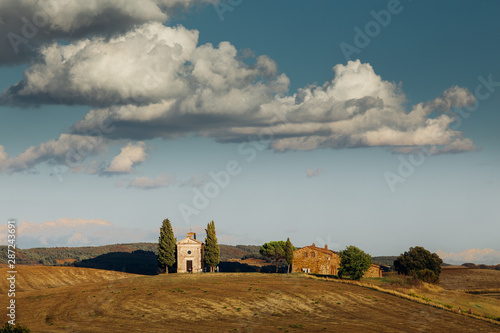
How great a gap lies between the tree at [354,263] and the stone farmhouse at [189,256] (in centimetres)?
3062

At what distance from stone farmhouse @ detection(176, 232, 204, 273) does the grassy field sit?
14.2m

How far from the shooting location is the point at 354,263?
10375 centimetres

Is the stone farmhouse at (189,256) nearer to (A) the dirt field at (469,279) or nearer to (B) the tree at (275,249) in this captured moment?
(B) the tree at (275,249)

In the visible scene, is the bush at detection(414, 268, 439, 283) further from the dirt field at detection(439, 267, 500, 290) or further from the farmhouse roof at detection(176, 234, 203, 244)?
the farmhouse roof at detection(176, 234, 203, 244)

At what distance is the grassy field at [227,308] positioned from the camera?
66438 mm

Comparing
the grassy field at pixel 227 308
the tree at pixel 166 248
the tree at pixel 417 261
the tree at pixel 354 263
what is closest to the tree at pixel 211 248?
the tree at pixel 166 248

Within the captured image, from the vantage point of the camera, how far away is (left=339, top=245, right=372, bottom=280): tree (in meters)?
104

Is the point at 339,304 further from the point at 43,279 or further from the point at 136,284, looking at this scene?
the point at 43,279

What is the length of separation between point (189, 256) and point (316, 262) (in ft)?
98.5

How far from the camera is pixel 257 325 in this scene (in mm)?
→ 66438

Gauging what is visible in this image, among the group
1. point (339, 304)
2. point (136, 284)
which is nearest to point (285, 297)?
point (339, 304)

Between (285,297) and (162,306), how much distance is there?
18.8 m

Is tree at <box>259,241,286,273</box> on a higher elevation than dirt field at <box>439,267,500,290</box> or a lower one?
higher

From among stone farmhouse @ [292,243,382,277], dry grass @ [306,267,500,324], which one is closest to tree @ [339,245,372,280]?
dry grass @ [306,267,500,324]
